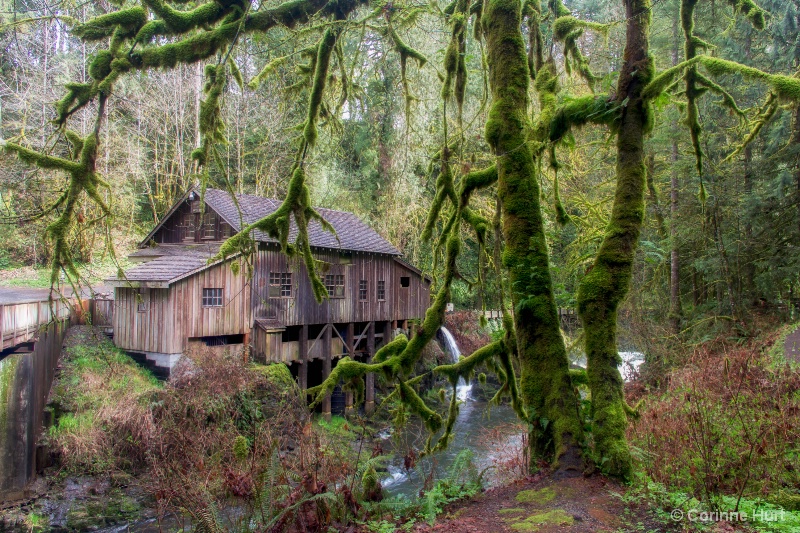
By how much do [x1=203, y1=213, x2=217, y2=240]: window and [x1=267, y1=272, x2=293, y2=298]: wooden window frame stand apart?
103 inches

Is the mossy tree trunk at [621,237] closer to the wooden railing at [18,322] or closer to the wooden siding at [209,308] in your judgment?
the wooden railing at [18,322]

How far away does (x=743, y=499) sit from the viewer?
366cm

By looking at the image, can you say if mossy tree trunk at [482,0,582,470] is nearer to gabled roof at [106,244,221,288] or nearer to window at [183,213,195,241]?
gabled roof at [106,244,221,288]

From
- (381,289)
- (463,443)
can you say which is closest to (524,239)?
(463,443)

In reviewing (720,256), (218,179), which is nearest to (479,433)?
(720,256)

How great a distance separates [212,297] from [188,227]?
3.81 m

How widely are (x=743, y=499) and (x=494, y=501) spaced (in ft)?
6.24

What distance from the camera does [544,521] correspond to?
11.5 ft

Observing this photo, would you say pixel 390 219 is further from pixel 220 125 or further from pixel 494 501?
pixel 494 501

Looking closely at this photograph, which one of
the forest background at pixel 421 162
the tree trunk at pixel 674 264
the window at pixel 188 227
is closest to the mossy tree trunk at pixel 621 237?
the forest background at pixel 421 162

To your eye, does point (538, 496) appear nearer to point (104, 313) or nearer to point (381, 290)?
point (381, 290)

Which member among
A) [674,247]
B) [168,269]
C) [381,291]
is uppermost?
[674,247]

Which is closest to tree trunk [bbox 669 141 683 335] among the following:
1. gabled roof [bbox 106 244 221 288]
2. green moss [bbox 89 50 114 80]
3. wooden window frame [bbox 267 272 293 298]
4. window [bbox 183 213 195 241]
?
wooden window frame [bbox 267 272 293 298]

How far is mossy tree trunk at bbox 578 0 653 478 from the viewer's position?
447 centimetres
